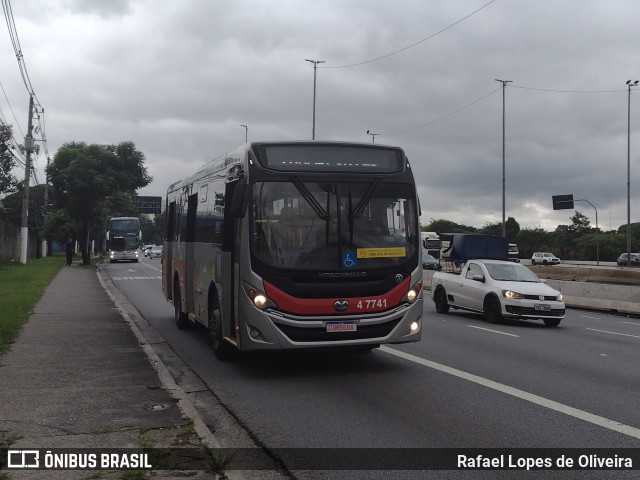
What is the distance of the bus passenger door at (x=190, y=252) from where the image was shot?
12.9 meters

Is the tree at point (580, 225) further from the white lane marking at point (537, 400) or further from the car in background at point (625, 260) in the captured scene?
the white lane marking at point (537, 400)

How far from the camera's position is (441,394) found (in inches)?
325

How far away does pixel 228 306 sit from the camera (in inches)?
381

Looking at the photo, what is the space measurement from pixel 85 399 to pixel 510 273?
1251cm

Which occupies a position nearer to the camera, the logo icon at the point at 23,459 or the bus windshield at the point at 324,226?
the logo icon at the point at 23,459

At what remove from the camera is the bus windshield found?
9102mm

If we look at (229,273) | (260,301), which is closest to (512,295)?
(229,273)

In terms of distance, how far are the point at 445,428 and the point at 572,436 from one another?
1.13 metres

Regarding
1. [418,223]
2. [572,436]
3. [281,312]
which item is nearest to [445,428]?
[572,436]

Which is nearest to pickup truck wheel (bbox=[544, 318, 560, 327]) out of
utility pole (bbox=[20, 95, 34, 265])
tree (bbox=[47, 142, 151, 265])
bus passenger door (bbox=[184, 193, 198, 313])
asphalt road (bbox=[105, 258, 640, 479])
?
asphalt road (bbox=[105, 258, 640, 479])

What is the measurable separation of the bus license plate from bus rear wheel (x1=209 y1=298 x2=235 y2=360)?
6.61 feet

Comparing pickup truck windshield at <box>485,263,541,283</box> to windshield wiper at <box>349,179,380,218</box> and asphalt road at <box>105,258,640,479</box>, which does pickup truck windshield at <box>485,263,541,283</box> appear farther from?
windshield wiper at <box>349,179,380,218</box>

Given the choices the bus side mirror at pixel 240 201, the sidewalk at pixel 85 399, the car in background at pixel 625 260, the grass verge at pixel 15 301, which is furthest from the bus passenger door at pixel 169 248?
the car in background at pixel 625 260

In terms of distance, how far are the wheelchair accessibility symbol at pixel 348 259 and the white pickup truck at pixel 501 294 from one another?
27.8 feet
